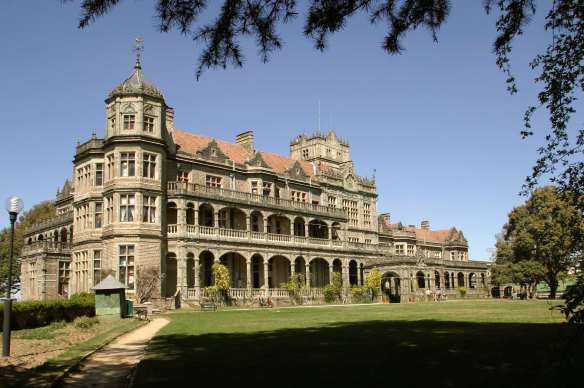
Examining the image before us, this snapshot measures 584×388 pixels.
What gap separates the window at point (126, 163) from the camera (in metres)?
35.9

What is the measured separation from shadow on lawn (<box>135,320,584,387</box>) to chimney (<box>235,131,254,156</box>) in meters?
36.1

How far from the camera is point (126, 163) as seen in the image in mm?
35969

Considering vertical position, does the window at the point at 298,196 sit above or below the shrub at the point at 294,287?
A: above

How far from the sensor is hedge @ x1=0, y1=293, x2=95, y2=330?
1975 centimetres

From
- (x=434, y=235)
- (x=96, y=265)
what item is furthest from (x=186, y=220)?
(x=434, y=235)

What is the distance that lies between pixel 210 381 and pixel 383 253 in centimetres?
4983

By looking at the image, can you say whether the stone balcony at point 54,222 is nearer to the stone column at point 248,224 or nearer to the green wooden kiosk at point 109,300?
the stone column at point 248,224

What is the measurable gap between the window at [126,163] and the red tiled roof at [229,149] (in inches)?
251

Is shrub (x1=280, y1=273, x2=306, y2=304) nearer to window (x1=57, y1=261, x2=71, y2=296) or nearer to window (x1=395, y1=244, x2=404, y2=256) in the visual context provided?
window (x1=57, y1=261, x2=71, y2=296)

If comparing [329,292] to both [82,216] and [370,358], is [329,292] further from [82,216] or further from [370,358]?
[370,358]

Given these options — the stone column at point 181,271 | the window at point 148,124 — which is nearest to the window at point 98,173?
the window at point 148,124

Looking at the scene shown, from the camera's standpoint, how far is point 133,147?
118 ft

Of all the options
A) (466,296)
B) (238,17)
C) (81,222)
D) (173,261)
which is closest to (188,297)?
(173,261)

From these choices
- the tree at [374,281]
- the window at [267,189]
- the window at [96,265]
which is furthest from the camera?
the tree at [374,281]
